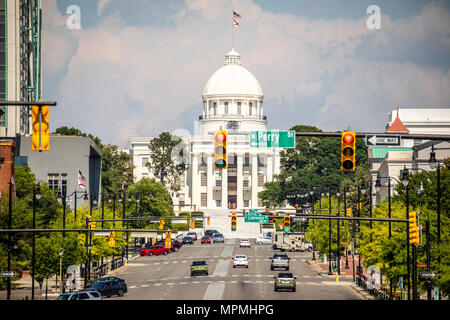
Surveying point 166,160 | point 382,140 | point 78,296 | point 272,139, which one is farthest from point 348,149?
point 166,160

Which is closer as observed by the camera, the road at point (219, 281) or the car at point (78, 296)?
the car at point (78, 296)

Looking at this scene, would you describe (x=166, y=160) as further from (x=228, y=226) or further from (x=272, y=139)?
(x=272, y=139)

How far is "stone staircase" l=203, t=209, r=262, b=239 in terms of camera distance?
160 m

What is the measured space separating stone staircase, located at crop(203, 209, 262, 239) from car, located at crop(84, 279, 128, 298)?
3992 inches

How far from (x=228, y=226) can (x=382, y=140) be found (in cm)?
14676

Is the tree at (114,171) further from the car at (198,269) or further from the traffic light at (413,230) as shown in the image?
the traffic light at (413,230)

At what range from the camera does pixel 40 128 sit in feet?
66.8

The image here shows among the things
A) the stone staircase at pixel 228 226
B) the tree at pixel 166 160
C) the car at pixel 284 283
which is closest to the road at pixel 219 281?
the car at pixel 284 283

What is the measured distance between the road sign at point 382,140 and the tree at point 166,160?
542 ft

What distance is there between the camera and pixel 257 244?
133750 mm

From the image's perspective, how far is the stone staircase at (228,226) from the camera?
15988 centimetres

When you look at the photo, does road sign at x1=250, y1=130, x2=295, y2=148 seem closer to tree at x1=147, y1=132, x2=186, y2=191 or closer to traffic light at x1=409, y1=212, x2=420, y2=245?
traffic light at x1=409, y1=212, x2=420, y2=245

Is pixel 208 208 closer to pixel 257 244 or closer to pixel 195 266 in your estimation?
pixel 257 244
